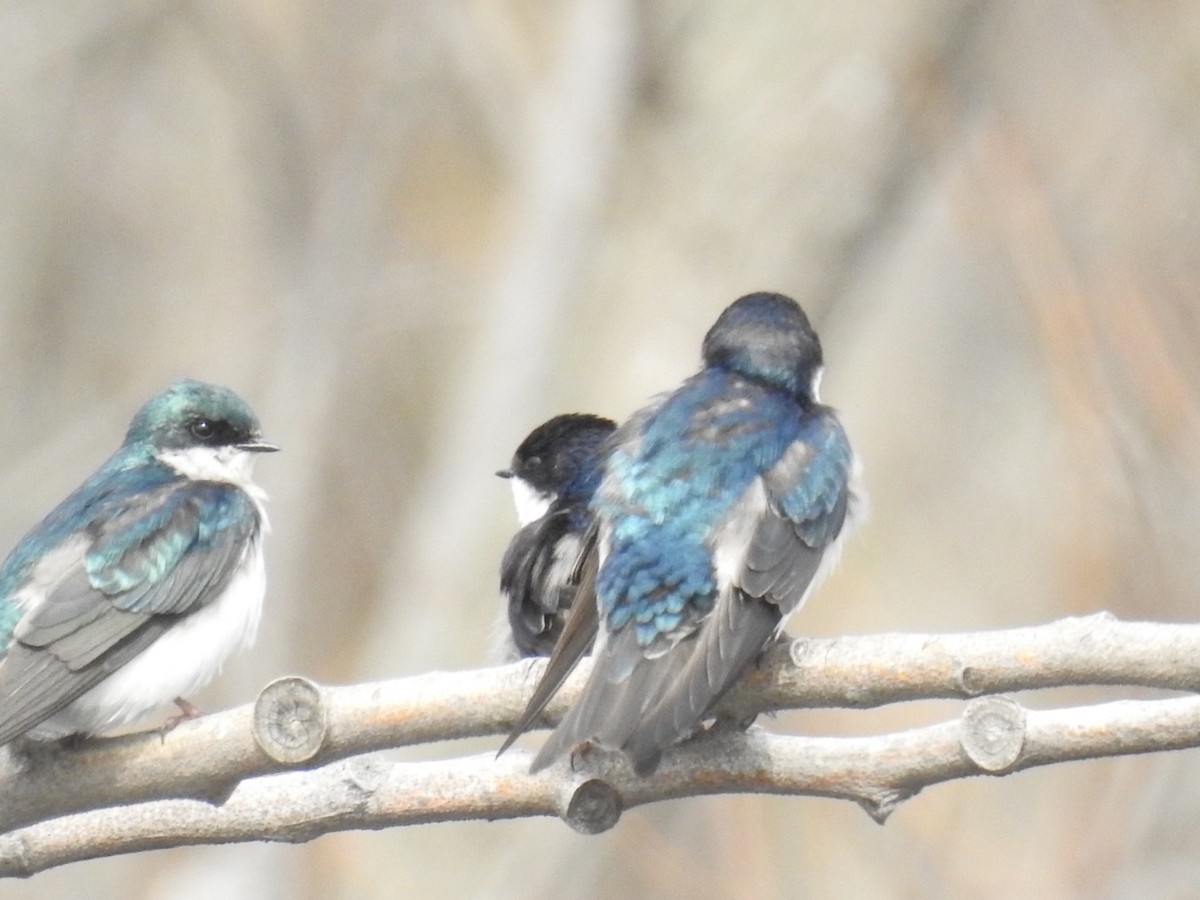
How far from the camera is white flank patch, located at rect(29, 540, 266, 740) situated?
10.6 feet

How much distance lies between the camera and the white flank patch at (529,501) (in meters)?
4.09

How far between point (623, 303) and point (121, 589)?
389 centimetres

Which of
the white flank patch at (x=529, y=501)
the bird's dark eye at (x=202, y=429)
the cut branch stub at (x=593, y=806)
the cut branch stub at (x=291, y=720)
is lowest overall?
the cut branch stub at (x=291, y=720)

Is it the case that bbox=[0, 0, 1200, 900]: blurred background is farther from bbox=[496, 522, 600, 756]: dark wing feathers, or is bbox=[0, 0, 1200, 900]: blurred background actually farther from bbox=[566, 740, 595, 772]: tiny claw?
bbox=[566, 740, 595, 772]: tiny claw

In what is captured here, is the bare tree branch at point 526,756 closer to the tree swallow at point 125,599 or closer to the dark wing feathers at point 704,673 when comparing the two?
the dark wing feathers at point 704,673

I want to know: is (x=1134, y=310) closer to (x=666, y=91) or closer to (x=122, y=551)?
(x=666, y=91)

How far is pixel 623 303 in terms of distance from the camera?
7.08 m

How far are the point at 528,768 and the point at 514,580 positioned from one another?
36.9 inches

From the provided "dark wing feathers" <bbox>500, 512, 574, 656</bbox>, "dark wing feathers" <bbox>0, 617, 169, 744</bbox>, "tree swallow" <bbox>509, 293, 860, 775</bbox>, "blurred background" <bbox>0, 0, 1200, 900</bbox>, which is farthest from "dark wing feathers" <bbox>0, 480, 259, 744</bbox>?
"blurred background" <bbox>0, 0, 1200, 900</bbox>

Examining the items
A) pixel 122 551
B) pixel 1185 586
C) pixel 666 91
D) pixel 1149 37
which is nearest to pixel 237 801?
pixel 122 551

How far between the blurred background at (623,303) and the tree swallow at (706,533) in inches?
78.7

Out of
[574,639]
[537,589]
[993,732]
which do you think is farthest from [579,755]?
[537,589]

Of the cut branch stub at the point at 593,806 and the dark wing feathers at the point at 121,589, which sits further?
the dark wing feathers at the point at 121,589

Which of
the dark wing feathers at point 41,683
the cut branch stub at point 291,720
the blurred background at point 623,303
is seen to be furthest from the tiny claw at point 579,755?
the blurred background at point 623,303
